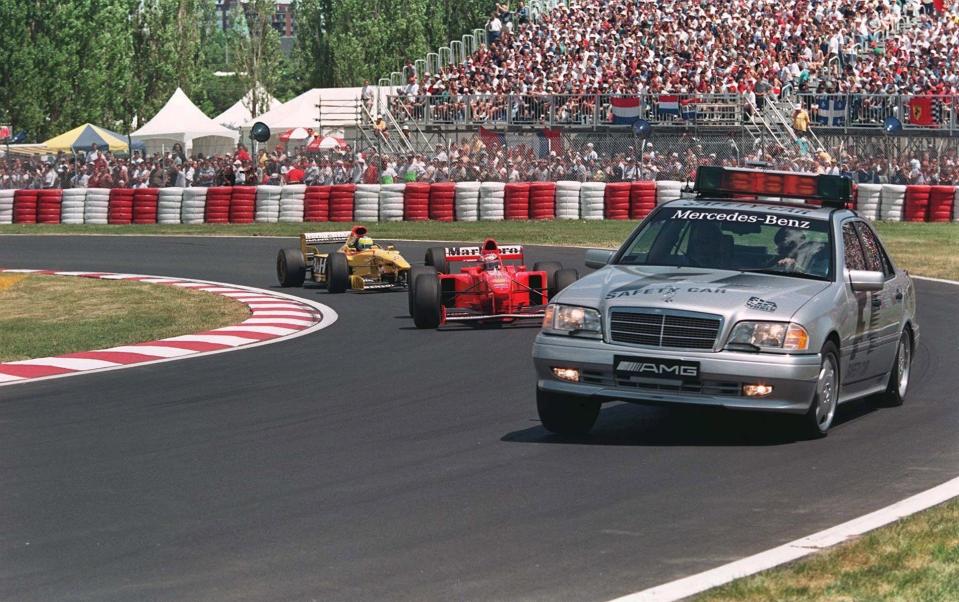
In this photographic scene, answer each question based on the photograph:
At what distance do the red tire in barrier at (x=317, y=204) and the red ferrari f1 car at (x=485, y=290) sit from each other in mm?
18654

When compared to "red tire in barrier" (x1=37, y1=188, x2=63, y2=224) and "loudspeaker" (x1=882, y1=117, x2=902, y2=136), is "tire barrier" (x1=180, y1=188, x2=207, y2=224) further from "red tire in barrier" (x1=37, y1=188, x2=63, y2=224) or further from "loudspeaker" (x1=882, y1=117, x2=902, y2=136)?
"loudspeaker" (x1=882, y1=117, x2=902, y2=136)

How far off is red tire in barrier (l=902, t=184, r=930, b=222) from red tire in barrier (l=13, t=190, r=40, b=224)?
806 inches

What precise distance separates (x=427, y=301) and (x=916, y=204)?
19.6m

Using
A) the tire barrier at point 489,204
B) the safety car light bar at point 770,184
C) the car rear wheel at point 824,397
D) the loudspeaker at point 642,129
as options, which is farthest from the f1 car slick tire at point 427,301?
the loudspeaker at point 642,129

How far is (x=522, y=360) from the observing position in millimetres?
14047

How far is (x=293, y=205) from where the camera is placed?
1422 inches

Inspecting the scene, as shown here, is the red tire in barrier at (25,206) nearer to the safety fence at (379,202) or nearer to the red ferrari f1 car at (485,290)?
the safety fence at (379,202)

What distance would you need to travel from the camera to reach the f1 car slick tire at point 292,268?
71.9 ft

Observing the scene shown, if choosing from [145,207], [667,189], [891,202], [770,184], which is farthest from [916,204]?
[770,184]

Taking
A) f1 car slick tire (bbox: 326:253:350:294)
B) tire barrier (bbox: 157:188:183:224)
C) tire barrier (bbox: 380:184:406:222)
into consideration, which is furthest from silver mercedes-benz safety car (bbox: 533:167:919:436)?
tire barrier (bbox: 157:188:183:224)

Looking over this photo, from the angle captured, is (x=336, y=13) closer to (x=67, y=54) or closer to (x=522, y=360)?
(x=67, y=54)

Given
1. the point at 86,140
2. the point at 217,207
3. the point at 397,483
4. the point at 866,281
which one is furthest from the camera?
the point at 86,140

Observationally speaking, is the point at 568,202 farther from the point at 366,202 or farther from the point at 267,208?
the point at 267,208

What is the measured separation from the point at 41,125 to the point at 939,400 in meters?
57.0
